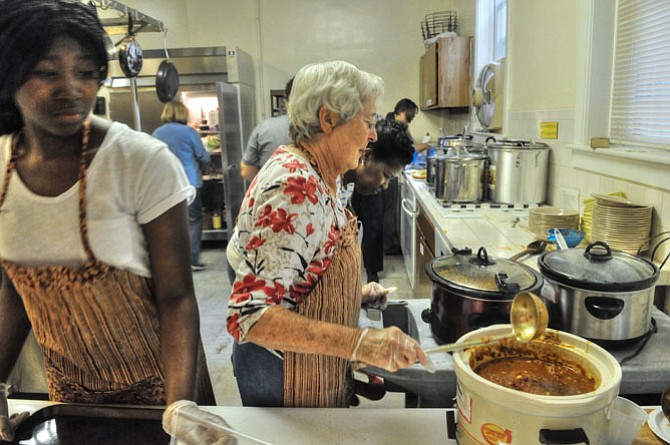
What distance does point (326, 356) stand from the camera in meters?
1.12

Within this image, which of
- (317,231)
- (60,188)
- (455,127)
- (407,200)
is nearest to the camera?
(60,188)

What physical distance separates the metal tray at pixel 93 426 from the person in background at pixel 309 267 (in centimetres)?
24

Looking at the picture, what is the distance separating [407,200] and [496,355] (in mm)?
3288

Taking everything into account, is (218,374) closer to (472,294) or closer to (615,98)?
(472,294)

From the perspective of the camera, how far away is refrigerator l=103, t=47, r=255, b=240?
204 inches

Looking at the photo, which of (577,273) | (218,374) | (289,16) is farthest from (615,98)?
(289,16)

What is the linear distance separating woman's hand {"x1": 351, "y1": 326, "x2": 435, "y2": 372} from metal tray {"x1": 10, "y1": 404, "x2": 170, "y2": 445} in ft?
1.34

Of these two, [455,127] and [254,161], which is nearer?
[254,161]

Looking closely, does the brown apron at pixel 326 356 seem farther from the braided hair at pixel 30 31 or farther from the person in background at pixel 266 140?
the person in background at pixel 266 140

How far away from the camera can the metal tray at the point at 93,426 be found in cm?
94

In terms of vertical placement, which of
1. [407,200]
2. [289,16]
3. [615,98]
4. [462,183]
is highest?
[289,16]

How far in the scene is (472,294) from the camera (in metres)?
1.18

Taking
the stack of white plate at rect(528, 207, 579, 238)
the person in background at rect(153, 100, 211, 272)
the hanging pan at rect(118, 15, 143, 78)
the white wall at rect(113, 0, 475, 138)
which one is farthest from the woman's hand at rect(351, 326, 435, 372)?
the white wall at rect(113, 0, 475, 138)

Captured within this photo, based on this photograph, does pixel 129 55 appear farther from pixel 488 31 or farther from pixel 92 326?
pixel 92 326
